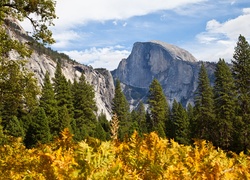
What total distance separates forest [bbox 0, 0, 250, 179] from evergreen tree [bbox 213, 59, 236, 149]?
0.39 ft

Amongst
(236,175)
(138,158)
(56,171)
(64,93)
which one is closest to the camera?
(56,171)

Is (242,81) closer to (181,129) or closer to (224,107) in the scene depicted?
(224,107)

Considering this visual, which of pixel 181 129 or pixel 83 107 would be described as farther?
pixel 83 107

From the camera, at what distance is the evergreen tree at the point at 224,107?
1500 inches

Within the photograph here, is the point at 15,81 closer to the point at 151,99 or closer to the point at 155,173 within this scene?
the point at 155,173

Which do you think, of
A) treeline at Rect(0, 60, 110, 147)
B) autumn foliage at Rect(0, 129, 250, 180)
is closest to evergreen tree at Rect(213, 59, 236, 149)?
treeline at Rect(0, 60, 110, 147)

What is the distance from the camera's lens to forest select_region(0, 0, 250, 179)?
3252 mm

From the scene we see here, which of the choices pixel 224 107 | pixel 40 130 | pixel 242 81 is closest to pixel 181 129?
pixel 224 107

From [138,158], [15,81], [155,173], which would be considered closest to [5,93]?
[15,81]

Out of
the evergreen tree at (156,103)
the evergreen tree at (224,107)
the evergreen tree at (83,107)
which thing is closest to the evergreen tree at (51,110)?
the evergreen tree at (83,107)

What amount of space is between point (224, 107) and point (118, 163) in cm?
3723

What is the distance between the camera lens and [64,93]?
50.4m

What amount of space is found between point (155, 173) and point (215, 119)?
124 feet

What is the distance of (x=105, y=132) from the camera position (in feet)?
168
